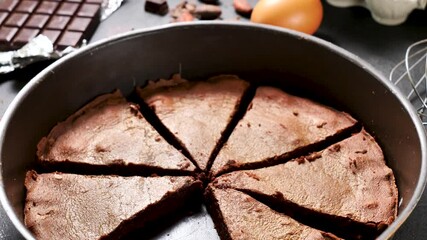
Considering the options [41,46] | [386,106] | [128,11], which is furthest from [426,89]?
[41,46]

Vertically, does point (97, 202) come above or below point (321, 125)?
below

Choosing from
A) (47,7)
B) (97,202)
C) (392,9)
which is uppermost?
(392,9)

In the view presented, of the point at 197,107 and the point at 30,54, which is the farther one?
the point at 30,54

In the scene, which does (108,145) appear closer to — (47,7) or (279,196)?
(279,196)

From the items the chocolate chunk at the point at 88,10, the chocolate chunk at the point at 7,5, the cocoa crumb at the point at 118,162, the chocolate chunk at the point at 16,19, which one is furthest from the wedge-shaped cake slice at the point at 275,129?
the chocolate chunk at the point at 7,5

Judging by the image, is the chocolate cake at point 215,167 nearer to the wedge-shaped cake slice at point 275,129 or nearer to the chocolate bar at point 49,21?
the wedge-shaped cake slice at point 275,129

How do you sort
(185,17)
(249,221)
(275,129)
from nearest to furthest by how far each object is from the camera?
(249,221) → (275,129) → (185,17)

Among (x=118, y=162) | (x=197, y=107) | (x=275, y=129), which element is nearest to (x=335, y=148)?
(x=275, y=129)
